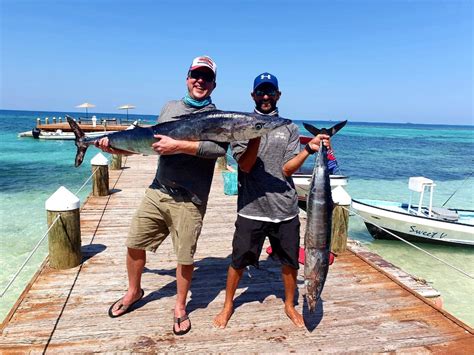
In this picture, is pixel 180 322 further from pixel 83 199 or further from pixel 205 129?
pixel 83 199

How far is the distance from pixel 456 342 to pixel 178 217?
A: 2956 millimetres

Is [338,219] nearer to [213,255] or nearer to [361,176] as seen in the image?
[213,255]

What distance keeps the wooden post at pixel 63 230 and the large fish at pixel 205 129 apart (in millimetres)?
1801

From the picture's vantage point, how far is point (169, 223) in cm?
323

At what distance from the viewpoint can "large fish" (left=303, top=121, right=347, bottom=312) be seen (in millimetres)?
2734

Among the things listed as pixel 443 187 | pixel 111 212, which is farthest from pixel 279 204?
pixel 443 187

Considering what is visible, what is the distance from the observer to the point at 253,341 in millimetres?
3104

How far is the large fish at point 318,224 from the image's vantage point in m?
2.73

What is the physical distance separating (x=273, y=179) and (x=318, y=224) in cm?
59

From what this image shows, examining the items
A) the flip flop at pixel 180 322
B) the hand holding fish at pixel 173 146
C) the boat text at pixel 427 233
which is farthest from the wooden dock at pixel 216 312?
the boat text at pixel 427 233

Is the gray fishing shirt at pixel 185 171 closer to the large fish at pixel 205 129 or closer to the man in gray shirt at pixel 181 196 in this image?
the man in gray shirt at pixel 181 196

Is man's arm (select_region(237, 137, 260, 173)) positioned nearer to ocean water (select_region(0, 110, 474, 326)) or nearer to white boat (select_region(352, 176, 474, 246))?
ocean water (select_region(0, 110, 474, 326))

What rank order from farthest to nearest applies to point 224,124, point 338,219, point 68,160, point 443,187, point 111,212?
1. point 68,160
2. point 443,187
3. point 111,212
4. point 338,219
5. point 224,124

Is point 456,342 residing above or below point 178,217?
below
